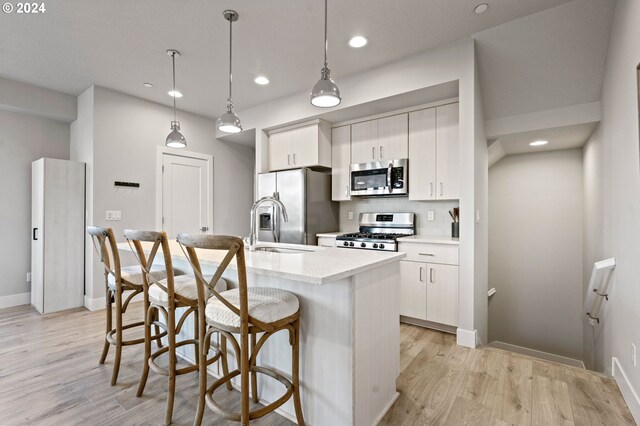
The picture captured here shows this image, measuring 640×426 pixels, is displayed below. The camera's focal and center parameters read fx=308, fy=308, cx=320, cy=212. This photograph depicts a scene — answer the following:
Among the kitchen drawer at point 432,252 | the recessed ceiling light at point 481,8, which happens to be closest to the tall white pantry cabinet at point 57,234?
the kitchen drawer at point 432,252

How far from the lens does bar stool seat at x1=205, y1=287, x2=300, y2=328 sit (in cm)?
141

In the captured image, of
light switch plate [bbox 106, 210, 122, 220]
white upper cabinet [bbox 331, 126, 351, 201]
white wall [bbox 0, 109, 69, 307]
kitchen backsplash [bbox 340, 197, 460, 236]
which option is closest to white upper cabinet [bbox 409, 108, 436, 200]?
kitchen backsplash [bbox 340, 197, 460, 236]

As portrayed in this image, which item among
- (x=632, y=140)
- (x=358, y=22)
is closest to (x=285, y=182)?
(x=358, y=22)

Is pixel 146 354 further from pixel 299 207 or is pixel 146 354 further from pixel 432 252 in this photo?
pixel 432 252

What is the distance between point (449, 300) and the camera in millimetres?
2918

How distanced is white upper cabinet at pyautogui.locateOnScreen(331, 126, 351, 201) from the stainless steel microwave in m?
0.13

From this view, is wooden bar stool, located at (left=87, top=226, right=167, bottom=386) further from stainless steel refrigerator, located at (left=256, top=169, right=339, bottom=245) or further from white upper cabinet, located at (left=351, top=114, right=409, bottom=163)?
white upper cabinet, located at (left=351, top=114, right=409, bottom=163)

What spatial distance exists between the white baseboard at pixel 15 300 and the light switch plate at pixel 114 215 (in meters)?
1.49

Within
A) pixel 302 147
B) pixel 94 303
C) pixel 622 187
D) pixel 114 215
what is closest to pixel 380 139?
pixel 302 147

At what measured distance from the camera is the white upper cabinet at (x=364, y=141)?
12.5 ft

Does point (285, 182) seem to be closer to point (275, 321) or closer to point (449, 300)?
point (449, 300)

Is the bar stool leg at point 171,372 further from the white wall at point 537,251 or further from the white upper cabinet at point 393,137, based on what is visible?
the white wall at point 537,251

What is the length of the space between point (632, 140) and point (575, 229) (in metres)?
2.79

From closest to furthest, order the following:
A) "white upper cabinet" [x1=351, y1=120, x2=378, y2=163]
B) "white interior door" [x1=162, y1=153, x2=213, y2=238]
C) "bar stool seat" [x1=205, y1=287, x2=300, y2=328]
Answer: "bar stool seat" [x1=205, y1=287, x2=300, y2=328] → "white upper cabinet" [x1=351, y1=120, x2=378, y2=163] → "white interior door" [x1=162, y1=153, x2=213, y2=238]
